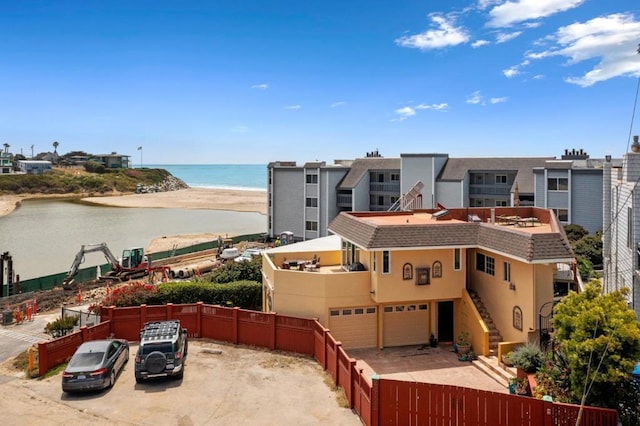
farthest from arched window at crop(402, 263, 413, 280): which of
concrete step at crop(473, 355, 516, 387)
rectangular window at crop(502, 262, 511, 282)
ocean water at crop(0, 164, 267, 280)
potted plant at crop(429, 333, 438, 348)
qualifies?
ocean water at crop(0, 164, 267, 280)

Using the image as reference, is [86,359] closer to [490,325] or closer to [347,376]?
[347,376]

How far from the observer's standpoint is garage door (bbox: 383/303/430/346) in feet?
72.8

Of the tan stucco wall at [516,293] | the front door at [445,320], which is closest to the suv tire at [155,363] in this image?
the front door at [445,320]

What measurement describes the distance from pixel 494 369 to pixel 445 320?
4.83m

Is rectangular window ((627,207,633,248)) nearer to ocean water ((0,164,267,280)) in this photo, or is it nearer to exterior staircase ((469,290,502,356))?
exterior staircase ((469,290,502,356))

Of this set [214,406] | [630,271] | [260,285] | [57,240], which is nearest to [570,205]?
[630,271]

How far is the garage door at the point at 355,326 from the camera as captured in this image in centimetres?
2169

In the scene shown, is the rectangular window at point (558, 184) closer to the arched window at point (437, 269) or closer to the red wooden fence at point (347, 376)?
the arched window at point (437, 269)

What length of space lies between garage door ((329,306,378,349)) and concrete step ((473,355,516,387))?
A: 4542mm

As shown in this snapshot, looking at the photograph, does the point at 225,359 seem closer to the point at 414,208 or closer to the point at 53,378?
the point at 53,378

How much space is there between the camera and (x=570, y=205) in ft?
141

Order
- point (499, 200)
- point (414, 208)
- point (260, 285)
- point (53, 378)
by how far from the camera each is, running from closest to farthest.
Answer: point (53, 378), point (260, 285), point (414, 208), point (499, 200)

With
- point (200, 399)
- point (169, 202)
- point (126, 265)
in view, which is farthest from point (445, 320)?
point (169, 202)

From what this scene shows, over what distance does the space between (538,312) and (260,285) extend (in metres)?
14.0
